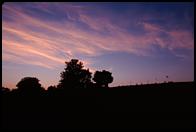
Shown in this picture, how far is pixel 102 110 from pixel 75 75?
3603 centimetres

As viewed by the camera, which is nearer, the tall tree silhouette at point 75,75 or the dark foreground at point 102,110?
the dark foreground at point 102,110

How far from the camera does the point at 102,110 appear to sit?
10438 millimetres

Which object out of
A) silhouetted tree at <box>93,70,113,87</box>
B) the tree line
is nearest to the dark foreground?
the tree line

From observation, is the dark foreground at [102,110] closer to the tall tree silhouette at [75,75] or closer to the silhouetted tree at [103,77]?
the tall tree silhouette at [75,75]

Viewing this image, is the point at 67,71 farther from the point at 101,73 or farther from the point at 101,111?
the point at 101,111

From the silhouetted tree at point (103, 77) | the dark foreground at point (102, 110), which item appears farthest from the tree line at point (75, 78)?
the dark foreground at point (102, 110)

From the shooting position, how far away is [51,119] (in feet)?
33.4

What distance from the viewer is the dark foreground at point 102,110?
9164 millimetres

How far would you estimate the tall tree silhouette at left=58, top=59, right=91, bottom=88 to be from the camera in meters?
44.2

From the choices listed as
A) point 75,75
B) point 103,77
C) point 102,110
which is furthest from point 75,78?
point 102,110

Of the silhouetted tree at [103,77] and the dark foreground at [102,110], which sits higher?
the silhouetted tree at [103,77]

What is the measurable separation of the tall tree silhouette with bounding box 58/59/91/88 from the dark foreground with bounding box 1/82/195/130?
104 ft

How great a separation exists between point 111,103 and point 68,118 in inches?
88.1

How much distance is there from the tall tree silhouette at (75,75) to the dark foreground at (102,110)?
31.7 metres
